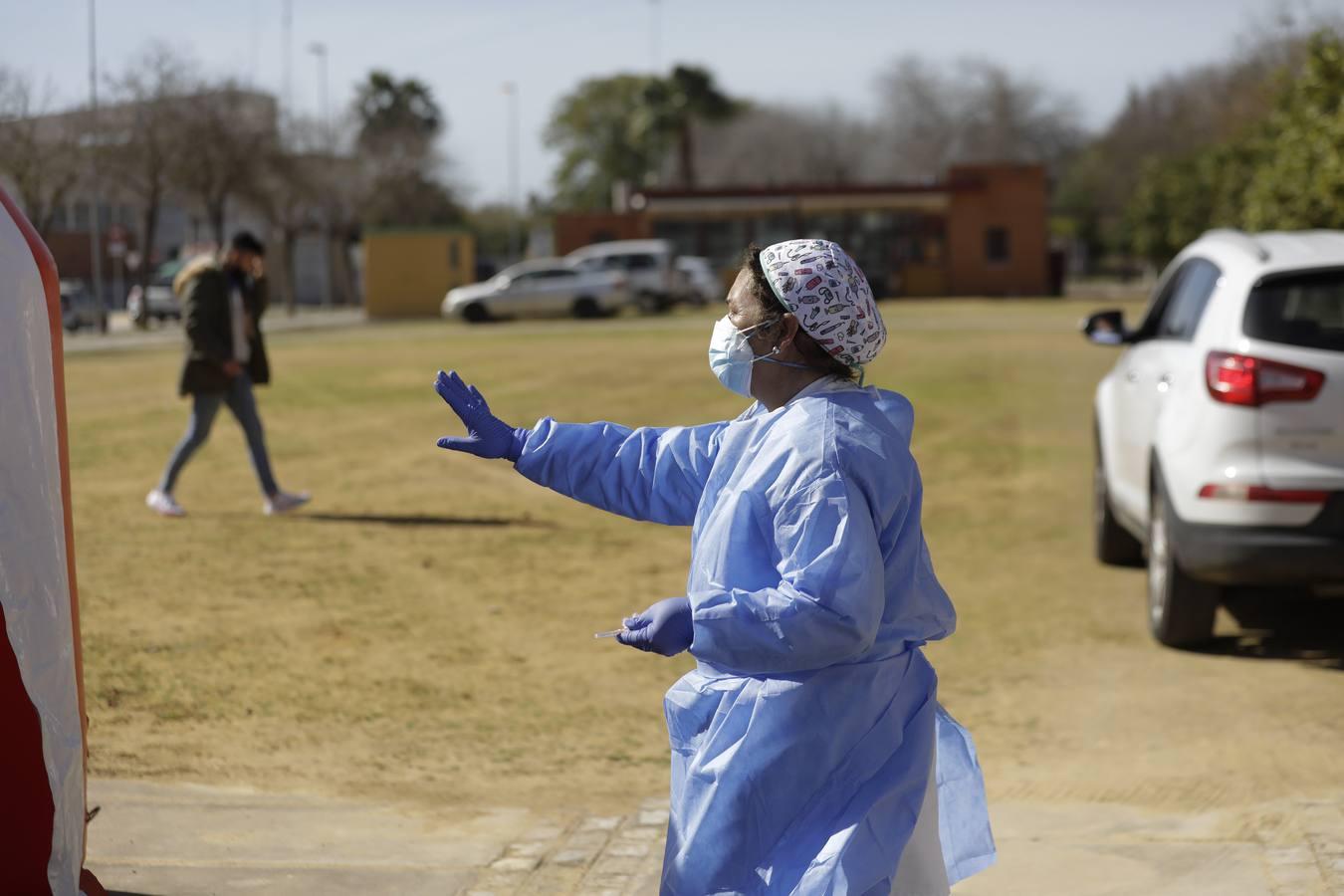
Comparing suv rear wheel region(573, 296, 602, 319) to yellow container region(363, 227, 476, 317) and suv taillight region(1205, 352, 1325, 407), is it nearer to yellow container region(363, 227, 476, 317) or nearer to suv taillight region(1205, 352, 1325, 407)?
yellow container region(363, 227, 476, 317)

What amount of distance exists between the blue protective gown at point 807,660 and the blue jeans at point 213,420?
8.22 m

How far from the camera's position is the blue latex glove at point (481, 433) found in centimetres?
337

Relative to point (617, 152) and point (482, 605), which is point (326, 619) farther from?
point (617, 152)

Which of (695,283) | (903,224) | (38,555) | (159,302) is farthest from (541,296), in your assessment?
(38,555)

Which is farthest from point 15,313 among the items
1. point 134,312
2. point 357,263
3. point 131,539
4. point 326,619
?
point 357,263

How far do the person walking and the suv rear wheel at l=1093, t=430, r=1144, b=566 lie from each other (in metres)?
5.08

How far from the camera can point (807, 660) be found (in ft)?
9.18

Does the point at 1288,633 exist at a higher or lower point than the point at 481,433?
lower

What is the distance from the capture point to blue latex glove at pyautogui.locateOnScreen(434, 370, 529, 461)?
3373mm

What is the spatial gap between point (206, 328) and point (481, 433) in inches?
303

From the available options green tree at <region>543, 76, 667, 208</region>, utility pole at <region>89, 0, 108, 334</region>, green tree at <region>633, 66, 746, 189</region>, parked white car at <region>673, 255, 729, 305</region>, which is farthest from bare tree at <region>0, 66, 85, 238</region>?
green tree at <region>543, 76, 667, 208</region>

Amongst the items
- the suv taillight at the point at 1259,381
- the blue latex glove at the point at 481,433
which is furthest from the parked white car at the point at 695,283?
the blue latex glove at the point at 481,433

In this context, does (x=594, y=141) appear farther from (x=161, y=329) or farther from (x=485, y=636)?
(x=485, y=636)

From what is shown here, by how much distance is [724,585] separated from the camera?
289cm
